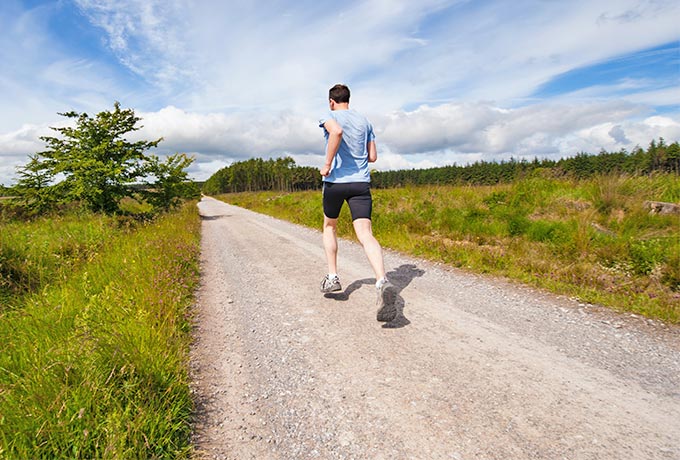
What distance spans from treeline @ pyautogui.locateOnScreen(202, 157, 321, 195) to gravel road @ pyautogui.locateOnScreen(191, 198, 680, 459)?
104584 millimetres

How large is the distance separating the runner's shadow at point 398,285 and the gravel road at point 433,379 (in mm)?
44

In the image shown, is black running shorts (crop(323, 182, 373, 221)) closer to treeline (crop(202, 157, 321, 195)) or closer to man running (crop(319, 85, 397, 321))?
man running (crop(319, 85, 397, 321))

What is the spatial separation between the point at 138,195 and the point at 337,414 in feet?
54.5

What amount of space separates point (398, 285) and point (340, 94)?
2.63m

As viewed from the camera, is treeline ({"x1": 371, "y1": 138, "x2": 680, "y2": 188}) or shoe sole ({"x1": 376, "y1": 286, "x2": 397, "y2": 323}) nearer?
shoe sole ({"x1": 376, "y1": 286, "x2": 397, "y2": 323})

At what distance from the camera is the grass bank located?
4.18 m

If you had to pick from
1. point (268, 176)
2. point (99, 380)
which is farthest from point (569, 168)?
point (268, 176)

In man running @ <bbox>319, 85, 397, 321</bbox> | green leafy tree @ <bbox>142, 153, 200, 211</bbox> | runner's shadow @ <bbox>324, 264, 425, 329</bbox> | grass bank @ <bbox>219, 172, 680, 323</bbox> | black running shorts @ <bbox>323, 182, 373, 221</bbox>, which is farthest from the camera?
green leafy tree @ <bbox>142, 153, 200, 211</bbox>

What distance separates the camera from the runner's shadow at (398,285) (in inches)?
133

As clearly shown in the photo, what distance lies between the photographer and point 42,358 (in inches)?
87.9

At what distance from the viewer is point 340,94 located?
3801mm

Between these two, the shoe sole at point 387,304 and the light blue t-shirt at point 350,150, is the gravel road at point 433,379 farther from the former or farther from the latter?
the light blue t-shirt at point 350,150

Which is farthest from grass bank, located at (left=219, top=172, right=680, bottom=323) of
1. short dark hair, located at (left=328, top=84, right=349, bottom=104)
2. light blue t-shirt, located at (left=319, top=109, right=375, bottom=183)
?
short dark hair, located at (left=328, top=84, right=349, bottom=104)

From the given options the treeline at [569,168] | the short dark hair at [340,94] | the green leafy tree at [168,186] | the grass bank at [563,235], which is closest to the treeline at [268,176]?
the treeline at [569,168]
